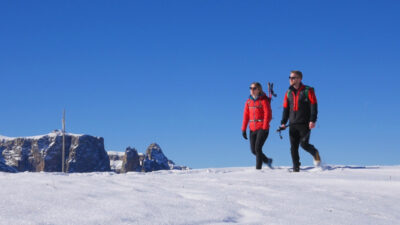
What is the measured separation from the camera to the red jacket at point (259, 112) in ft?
32.8

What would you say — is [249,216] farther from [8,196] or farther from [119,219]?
[8,196]

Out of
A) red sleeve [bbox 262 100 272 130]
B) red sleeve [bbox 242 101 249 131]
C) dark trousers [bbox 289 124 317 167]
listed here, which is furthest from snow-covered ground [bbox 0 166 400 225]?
red sleeve [bbox 242 101 249 131]

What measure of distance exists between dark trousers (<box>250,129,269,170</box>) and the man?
2.64 feet

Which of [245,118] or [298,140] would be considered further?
[245,118]

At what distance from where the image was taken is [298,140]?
30.9ft

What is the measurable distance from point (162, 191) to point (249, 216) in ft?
4.63

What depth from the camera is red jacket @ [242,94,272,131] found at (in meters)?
10.0

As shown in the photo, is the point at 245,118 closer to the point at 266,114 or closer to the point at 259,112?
the point at 259,112

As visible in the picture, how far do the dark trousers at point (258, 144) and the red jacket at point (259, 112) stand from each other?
0.12 metres

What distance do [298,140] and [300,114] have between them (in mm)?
606

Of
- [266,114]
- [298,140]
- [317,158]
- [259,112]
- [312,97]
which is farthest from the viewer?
[259,112]

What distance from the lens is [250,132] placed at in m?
10.4

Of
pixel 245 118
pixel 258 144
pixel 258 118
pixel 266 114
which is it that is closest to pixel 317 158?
pixel 258 144

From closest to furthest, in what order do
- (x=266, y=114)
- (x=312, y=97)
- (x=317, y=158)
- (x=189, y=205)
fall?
(x=189, y=205), (x=312, y=97), (x=317, y=158), (x=266, y=114)
